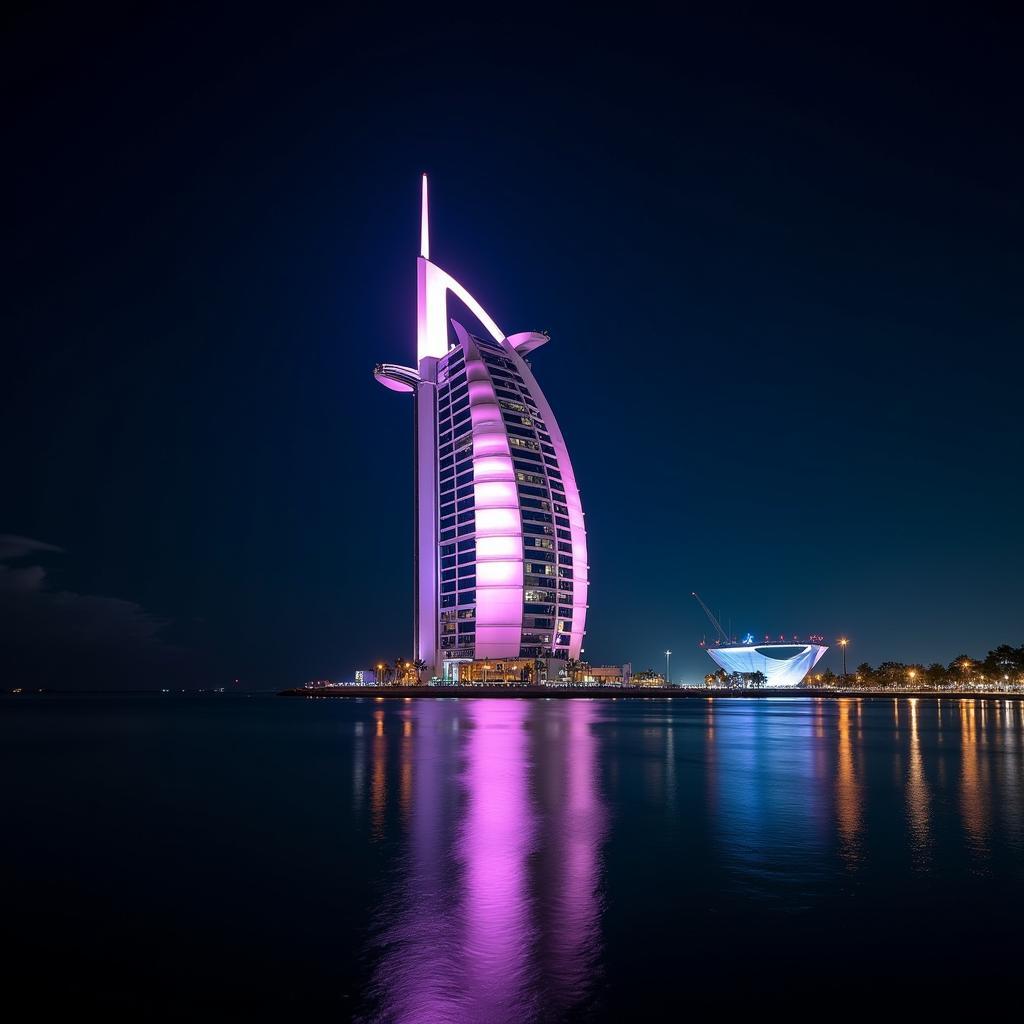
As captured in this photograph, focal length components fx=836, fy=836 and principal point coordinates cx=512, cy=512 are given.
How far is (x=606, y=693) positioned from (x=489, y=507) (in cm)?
3826

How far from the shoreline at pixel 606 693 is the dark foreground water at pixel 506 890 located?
103387 mm

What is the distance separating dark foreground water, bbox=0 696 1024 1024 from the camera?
875cm

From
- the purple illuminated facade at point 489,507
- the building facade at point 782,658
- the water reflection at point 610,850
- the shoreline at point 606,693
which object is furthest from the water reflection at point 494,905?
the building facade at point 782,658

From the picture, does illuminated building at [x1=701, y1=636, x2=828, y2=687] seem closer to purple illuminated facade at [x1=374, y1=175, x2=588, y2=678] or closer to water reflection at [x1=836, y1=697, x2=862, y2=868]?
purple illuminated facade at [x1=374, y1=175, x2=588, y2=678]

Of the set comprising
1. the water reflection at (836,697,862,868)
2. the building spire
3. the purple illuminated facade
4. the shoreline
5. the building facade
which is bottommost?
the shoreline

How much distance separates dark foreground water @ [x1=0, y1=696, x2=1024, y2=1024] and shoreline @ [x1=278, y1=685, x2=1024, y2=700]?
339 ft

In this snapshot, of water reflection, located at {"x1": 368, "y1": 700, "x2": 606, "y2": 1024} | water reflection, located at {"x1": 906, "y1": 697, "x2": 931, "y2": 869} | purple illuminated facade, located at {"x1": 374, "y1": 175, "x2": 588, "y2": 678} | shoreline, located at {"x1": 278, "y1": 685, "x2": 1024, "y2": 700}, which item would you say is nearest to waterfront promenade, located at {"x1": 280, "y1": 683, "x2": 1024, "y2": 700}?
shoreline, located at {"x1": 278, "y1": 685, "x2": 1024, "y2": 700}

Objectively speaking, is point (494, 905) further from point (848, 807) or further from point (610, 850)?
point (848, 807)

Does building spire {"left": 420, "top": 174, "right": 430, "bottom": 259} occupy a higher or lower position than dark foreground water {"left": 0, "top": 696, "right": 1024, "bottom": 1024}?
higher

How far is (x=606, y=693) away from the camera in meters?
136

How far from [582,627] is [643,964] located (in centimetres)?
15784

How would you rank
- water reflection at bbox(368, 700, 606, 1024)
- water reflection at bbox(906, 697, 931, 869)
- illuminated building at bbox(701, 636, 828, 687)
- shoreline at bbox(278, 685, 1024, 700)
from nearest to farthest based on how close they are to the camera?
water reflection at bbox(368, 700, 606, 1024), water reflection at bbox(906, 697, 931, 869), shoreline at bbox(278, 685, 1024, 700), illuminated building at bbox(701, 636, 828, 687)

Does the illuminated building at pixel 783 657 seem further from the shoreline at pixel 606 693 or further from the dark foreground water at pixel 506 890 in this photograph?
the dark foreground water at pixel 506 890

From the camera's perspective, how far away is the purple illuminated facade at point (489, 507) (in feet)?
490
